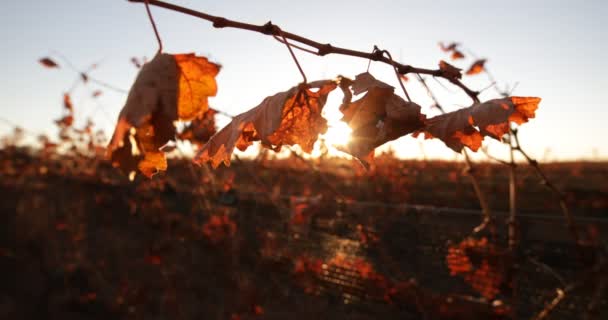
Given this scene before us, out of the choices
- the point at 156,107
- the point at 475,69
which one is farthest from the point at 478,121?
the point at 475,69

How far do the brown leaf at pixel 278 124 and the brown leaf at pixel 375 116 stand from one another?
0.08m

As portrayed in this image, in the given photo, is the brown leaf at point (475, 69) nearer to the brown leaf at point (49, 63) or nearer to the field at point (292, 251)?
the field at point (292, 251)

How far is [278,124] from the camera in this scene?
2.83 feet

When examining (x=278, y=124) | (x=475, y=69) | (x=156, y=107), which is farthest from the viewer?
(x=475, y=69)

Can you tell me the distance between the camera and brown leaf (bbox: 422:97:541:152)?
0.85 m

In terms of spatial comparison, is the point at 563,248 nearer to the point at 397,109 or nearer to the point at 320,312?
the point at 320,312

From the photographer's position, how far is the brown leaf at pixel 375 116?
850 millimetres

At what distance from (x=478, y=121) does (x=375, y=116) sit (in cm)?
23

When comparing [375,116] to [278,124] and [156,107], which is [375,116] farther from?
[156,107]

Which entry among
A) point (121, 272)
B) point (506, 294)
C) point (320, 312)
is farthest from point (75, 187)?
point (506, 294)

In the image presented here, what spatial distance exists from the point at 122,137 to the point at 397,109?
56cm

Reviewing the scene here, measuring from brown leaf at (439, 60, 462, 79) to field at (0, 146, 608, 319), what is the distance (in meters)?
0.37

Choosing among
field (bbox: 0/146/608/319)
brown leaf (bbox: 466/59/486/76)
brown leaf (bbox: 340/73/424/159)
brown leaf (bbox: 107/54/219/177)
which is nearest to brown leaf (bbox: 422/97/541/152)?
brown leaf (bbox: 340/73/424/159)

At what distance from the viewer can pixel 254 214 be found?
17.6 feet
